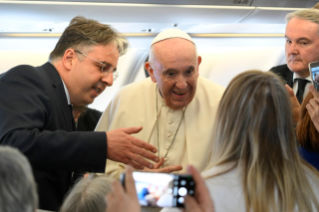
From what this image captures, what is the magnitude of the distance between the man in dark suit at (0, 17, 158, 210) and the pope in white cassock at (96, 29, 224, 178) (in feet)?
1.07

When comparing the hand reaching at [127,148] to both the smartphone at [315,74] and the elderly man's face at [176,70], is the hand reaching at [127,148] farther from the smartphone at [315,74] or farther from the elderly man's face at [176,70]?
the smartphone at [315,74]

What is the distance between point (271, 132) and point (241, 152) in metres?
0.16

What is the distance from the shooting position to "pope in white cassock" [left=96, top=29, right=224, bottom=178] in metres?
2.92

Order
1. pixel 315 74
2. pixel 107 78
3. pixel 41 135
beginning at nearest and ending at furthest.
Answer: pixel 41 135 → pixel 315 74 → pixel 107 78

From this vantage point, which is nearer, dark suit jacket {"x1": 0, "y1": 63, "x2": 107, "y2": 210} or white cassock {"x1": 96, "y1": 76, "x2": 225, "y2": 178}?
dark suit jacket {"x1": 0, "y1": 63, "x2": 107, "y2": 210}

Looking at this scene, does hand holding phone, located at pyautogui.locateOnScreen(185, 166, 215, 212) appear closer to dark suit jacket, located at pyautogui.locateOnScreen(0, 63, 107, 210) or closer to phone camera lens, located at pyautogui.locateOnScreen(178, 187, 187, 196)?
phone camera lens, located at pyautogui.locateOnScreen(178, 187, 187, 196)

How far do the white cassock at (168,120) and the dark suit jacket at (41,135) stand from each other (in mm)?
594

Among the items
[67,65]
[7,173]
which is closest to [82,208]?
[7,173]

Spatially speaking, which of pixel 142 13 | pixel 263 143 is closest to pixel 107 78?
pixel 142 13

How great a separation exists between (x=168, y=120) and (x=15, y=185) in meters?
2.11

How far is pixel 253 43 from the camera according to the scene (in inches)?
233

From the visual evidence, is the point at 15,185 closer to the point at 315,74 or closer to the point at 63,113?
the point at 63,113

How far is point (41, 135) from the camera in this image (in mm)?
2291

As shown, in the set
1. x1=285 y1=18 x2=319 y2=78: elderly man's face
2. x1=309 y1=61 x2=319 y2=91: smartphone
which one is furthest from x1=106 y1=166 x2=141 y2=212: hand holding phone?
x1=285 y1=18 x2=319 y2=78: elderly man's face
